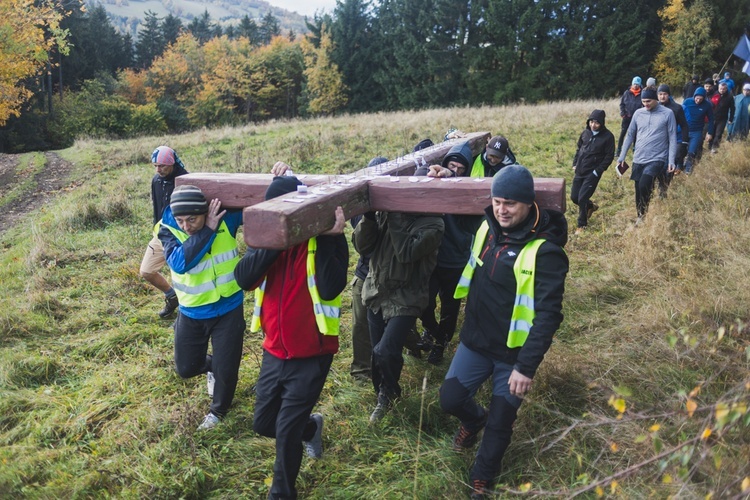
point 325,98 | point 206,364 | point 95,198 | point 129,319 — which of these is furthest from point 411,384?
point 325,98

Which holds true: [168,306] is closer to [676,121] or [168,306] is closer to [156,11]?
[676,121]

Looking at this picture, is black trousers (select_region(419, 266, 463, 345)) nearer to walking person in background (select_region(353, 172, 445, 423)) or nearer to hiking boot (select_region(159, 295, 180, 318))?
walking person in background (select_region(353, 172, 445, 423))

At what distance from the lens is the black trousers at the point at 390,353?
4.07 meters

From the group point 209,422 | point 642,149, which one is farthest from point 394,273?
point 642,149

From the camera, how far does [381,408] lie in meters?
4.24

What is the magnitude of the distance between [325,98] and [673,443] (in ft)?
149

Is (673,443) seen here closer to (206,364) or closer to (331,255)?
(331,255)

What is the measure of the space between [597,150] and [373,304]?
5.22 meters

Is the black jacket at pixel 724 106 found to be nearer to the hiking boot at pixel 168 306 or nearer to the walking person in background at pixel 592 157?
the walking person in background at pixel 592 157

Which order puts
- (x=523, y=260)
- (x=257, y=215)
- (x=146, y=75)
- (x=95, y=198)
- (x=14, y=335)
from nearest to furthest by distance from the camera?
(x=257, y=215)
(x=523, y=260)
(x=14, y=335)
(x=95, y=198)
(x=146, y=75)

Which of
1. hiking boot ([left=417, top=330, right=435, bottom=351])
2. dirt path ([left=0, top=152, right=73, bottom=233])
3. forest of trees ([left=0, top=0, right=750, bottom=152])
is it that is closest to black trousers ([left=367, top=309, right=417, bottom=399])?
hiking boot ([left=417, top=330, right=435, bottom=351])

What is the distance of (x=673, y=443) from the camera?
336cm

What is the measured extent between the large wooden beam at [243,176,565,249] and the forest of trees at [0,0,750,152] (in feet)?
106

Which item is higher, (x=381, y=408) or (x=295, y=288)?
(x=295, y=288)
